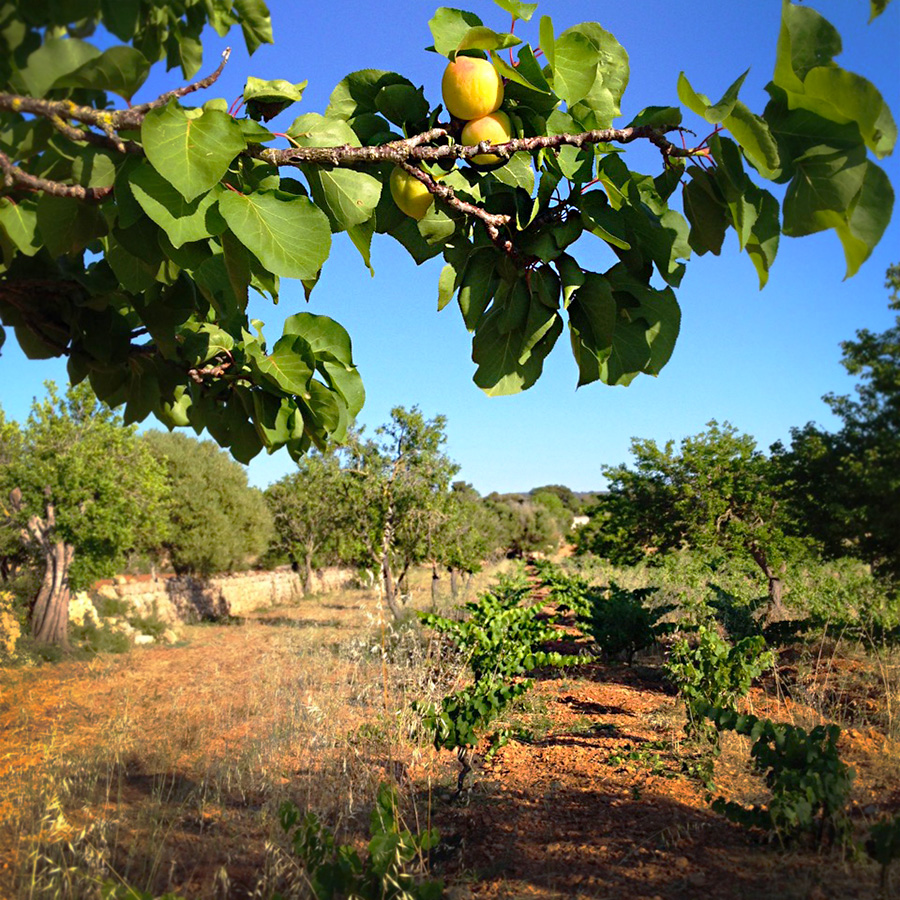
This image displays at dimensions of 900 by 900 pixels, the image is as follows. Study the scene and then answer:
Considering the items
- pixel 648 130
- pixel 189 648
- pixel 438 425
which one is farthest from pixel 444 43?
pixel 189 648

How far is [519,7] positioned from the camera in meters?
1.16

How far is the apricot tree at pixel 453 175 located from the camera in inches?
35.9

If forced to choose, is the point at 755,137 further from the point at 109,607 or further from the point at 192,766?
the point at 109,607

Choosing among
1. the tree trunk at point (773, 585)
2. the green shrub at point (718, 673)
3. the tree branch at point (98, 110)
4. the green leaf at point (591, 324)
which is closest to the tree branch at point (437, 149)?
the tree branch at point (98, 110)

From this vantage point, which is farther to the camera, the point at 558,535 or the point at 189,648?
the point at 558,535

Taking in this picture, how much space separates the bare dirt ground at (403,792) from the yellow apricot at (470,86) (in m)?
2.27

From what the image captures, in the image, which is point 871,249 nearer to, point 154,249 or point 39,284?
point 154,249

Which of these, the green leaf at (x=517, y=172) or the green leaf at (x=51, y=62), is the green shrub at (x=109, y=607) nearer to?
the green leaf at (x=517, y=172)

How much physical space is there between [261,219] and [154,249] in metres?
0.28

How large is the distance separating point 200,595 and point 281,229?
76.3ft

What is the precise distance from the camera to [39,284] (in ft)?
5.91

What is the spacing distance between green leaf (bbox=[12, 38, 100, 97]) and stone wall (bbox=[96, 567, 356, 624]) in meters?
16.2

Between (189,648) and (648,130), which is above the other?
(648,130)

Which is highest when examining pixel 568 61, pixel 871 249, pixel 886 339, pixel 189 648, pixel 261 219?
pixel 886 339
